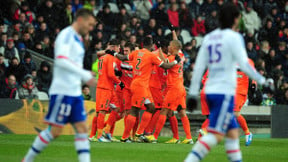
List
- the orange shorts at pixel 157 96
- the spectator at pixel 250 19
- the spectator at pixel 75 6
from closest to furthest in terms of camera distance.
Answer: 1. the orange shorts at pixel 157 96
2. the spectator at pixel 75 6
3. the spectator at pixel 250 19

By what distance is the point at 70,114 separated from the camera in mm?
9141

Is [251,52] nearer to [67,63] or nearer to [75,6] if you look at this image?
[75,6]

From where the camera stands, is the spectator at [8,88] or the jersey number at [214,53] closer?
the jersey number at [214,53]

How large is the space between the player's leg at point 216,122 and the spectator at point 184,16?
18.6 metres

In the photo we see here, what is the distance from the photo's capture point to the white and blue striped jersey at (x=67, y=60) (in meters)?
8.92

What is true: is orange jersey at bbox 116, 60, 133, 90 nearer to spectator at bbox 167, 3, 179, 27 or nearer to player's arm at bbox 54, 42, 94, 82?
player's arm at bbox 54, 42, 94, 82

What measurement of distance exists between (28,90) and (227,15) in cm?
1253

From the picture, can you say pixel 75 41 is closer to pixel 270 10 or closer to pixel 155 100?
pixel 155 100

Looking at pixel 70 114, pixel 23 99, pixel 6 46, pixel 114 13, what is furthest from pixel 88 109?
pixel 70 114

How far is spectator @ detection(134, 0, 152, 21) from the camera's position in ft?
88.7

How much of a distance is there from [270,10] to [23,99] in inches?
540

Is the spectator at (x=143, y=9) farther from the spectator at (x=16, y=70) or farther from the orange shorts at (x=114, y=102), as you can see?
the orange shorts at (x=114, y=102)

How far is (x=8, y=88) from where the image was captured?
20.5 metres

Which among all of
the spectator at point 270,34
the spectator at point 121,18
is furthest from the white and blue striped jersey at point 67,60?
the spectator at point 270,34
